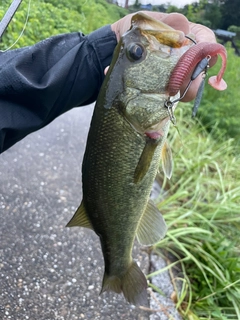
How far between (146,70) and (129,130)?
0.60 ft

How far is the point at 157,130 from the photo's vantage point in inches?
50.4

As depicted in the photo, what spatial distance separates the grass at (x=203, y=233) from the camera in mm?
2418

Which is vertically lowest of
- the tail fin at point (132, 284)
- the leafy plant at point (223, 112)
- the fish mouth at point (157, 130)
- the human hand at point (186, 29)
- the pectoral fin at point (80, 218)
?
the leafy plant at point (223, 112)

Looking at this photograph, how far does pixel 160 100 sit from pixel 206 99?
137 inches

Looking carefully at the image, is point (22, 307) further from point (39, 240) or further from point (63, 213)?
point (63, 213)

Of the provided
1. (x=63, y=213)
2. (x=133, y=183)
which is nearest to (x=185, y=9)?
(x=133, y=183)

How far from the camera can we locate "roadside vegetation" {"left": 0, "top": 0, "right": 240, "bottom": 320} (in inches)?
87.3

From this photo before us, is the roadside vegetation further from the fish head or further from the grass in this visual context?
the fish head

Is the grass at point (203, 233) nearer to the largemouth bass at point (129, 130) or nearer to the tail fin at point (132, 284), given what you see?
the tail fin at point (132, 284)

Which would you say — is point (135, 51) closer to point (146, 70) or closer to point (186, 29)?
point (146, 70)

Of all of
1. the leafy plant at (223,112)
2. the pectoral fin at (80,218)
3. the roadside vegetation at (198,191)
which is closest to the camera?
the pectoral fin at (80,218)

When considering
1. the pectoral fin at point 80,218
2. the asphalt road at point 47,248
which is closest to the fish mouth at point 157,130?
the pectoral fin at point 80,218

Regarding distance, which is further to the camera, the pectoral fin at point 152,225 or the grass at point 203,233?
the grass at point 203,233

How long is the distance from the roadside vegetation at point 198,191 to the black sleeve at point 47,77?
A: 256 millimetres
